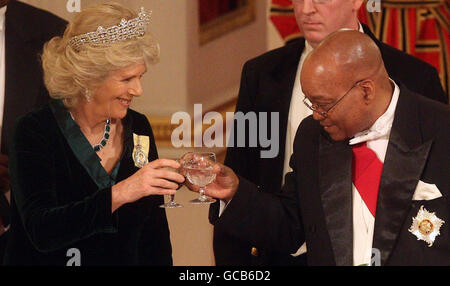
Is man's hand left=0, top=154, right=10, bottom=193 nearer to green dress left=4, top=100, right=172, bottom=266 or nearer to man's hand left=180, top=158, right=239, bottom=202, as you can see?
green dress left=4, top=100, right=172, bottom=266

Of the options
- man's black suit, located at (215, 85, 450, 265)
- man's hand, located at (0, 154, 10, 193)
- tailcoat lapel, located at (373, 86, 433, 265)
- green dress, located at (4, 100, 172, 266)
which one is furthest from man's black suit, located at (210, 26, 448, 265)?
man's hand, located at (0, 154, 10, 193)

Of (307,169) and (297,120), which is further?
(297,120)

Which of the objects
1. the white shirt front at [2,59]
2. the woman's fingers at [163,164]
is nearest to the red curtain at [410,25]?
the white shirt front at [2,59]

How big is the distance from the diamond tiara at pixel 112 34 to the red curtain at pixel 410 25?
1366 mm

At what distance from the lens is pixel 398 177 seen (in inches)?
141

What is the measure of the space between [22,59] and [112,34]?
680mm

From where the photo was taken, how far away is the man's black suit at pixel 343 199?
3.56 meters

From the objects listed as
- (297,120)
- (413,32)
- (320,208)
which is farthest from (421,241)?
(413,32)

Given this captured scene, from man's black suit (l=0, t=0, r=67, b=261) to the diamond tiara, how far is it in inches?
18.9

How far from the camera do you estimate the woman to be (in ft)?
11.9

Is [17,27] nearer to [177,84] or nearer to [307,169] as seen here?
[177,84]

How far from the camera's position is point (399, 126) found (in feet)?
11.9
